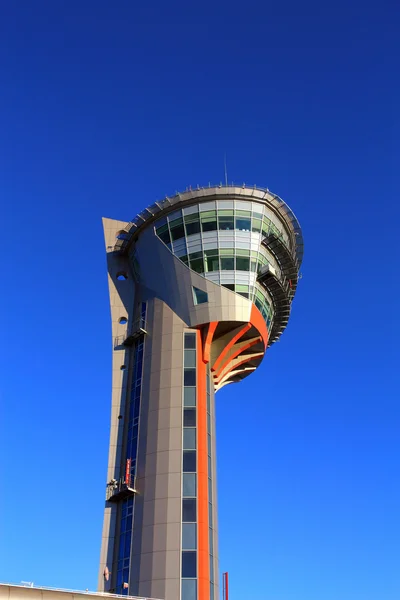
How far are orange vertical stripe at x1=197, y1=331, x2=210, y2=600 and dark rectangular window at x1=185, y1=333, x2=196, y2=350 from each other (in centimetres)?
41

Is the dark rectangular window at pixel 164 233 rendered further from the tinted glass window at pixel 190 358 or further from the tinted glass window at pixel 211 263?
the tinted glass window at pixel 190 358

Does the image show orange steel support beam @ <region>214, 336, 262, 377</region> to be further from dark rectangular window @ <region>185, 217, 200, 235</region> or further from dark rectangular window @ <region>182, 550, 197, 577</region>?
dark rectangular window @ <region>182, 550, 197, 577</region>

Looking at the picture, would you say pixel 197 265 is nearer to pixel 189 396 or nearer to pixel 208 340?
pixel 208 340

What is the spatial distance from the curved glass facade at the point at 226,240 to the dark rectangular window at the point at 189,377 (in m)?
8.60

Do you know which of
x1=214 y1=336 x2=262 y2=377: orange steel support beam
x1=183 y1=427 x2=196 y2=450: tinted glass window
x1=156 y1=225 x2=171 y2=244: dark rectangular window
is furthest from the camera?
x1=156 y1=225 x2=171 y2=244: dark rectangular window

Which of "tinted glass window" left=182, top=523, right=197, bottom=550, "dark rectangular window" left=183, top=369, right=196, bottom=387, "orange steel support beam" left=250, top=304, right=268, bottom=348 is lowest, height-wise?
"tinted glass window" left=182, top=523, right=197, bottom=550

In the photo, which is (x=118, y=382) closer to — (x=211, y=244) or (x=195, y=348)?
(x=195, y=348)

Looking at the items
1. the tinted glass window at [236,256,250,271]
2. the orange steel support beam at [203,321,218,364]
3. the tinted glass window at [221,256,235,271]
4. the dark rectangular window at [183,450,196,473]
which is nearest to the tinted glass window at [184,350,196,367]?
the orange steel support beam at [203,321,218,364]

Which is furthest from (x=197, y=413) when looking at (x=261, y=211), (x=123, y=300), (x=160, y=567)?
(x=261, y=211)

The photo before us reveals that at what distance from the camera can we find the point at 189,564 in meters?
46.2

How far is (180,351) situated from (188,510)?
47.1 ft

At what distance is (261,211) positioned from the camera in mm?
60750

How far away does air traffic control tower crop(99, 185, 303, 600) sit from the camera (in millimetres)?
48000

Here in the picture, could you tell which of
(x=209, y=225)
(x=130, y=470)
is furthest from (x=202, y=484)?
(x=209, y=225)
